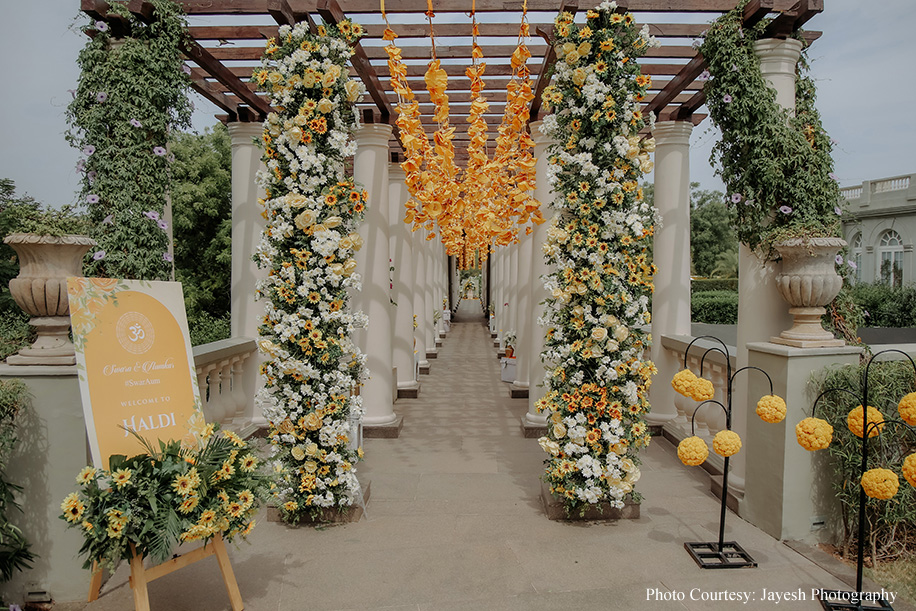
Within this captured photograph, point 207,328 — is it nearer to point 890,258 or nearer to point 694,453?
point 694,453

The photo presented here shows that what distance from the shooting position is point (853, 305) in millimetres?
4180

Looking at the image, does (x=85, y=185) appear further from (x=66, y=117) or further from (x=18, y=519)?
(x=18, y=519)

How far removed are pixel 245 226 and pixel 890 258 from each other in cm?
3035

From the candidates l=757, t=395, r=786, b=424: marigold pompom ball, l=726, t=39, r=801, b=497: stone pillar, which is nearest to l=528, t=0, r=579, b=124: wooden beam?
l=726, t=39, r=801, b=497: stone pillar

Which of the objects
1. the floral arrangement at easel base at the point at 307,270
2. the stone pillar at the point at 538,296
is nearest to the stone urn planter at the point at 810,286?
the stone pillar at the point at 538,296

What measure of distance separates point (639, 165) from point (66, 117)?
436 centimetres

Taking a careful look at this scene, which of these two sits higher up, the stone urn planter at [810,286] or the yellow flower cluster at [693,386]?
the stone urn planter at [810,286]

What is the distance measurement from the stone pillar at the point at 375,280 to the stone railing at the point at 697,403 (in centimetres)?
322

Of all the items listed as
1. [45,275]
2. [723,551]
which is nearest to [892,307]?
[723,551]

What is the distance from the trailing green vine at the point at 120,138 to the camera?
13.9 ft

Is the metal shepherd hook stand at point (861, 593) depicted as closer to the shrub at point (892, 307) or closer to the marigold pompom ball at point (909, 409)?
the marigold pompom ball at point (909, 409)

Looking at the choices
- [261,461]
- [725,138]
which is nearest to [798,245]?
[725,138]

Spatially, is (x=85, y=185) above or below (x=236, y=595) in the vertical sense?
above

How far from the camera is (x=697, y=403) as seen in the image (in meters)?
5.83
